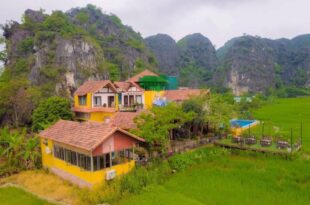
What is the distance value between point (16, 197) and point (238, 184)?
43.2ft

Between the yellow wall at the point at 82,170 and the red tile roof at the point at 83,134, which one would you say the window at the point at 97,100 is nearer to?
the red tile roof at the point at 83,134

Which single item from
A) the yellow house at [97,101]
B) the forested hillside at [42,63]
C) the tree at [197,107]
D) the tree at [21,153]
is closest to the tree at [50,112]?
the yellow house at [97,101]

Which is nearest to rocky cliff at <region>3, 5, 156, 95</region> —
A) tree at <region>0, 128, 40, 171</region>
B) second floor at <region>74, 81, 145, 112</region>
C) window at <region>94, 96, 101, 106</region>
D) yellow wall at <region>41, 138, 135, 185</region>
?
second floor at <region>74, 81, 145, 112</region>

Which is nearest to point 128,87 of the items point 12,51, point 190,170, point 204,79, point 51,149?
point 51,149

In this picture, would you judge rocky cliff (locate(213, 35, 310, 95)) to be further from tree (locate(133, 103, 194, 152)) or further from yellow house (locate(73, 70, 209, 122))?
tree (locate(133, 103, 194, 152))

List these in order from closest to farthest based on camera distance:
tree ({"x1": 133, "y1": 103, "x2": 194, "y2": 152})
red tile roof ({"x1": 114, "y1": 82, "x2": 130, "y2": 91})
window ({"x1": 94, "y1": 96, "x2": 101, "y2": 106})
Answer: tree ({"x1": 133, "y1": 103, "x2": 194, "y2": 152})
window ({"x1": 94, "y1": 96, "x2": 101, "y2": 106})
red tile roof ({"x1": 114, "y1": 82, "x2": 130, "y2": 91})

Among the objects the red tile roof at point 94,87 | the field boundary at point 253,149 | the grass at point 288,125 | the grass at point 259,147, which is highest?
the red tile roof at point 94,87

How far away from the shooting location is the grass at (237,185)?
43.6 feet

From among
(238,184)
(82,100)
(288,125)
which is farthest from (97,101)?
(288,125)

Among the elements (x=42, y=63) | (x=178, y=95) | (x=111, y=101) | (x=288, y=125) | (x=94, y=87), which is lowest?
(x=288, y=125)

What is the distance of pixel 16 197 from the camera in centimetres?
1511

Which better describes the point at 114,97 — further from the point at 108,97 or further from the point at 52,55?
the point at 52,55

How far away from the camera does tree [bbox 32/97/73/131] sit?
27.4 metres

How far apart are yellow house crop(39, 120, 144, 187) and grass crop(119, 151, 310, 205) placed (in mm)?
2508
